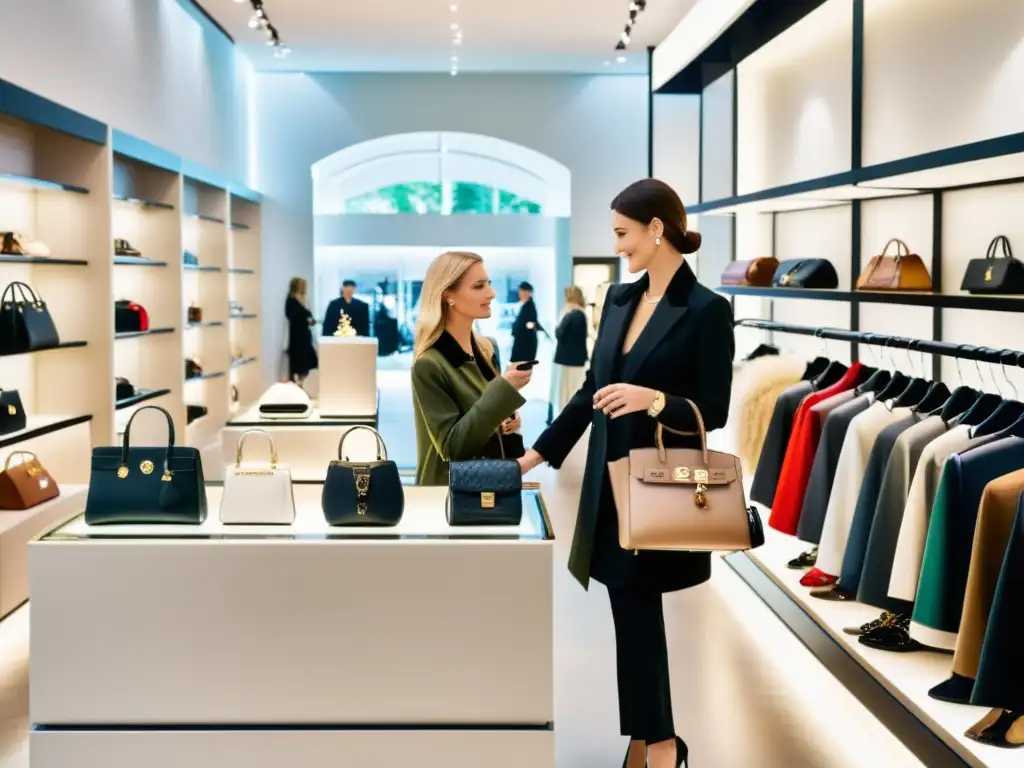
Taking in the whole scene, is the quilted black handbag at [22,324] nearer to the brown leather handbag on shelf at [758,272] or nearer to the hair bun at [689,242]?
the brown leather handbag on shelf at [758,272]

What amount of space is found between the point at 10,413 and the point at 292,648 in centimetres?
383

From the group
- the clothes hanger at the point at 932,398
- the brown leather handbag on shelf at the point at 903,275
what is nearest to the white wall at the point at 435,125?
the brown leather handbag on shelf at the point at 903,275

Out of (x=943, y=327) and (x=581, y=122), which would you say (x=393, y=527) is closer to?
(x=943, y=327)

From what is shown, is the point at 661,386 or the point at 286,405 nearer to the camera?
the point at 661,386

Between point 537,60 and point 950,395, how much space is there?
1071cm

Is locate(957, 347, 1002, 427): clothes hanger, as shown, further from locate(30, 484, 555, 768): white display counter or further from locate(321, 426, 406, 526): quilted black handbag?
locate(321, 426, 406, 526): quilted black handbag

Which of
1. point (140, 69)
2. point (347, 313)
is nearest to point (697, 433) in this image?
point (140, 69)

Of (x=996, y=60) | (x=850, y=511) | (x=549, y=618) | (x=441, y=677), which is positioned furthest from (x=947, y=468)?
(x=996, y=60)

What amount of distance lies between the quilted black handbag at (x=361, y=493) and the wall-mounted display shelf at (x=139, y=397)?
5.32m

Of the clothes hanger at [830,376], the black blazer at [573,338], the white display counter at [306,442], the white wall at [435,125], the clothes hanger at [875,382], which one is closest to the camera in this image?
the clothes hanger at [875,382]

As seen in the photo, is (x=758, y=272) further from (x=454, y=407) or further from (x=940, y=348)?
(x=454, y=407)

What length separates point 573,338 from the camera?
1214cm

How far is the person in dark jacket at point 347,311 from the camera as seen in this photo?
13.9m

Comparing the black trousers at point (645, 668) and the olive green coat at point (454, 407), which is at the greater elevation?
the olive green coat at point (454, 407)
